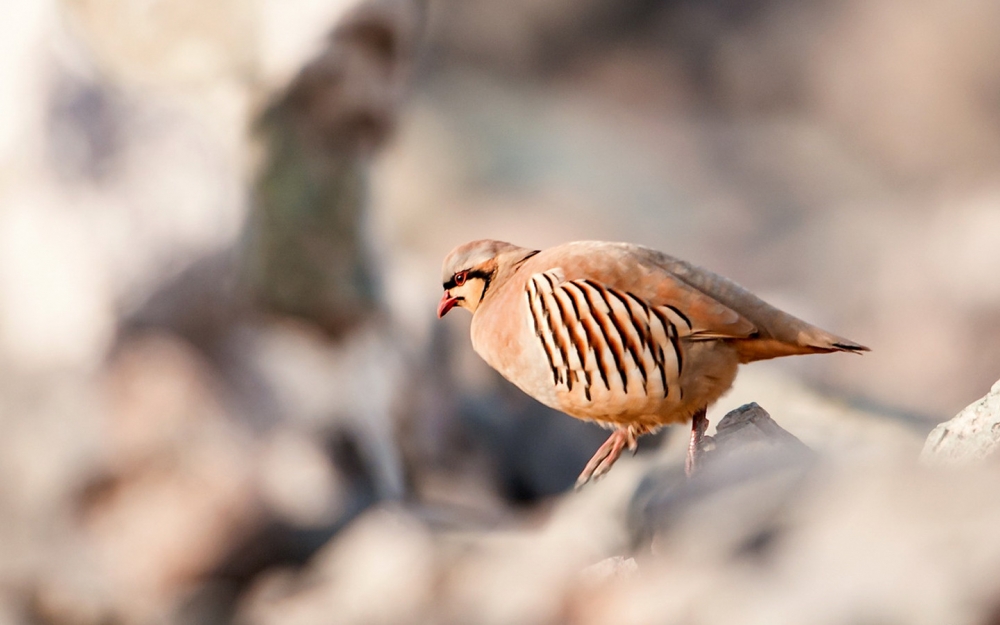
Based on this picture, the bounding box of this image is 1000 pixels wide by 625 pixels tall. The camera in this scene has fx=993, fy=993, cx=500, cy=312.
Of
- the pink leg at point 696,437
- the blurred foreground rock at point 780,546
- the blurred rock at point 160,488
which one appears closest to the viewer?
the blurred foreground rock at point 780,546

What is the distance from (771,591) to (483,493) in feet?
16.0

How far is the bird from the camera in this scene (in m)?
1.81

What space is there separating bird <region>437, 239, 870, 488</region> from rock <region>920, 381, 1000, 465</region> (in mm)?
291

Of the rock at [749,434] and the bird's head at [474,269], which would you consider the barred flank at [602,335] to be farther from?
the rock at [749,434]

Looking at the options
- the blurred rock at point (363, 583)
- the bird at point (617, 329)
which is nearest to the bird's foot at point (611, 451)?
the bird at point (617, 329)

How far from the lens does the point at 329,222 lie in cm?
532

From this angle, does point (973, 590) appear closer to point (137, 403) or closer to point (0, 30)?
point (137, 403)

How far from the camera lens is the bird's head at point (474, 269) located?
192 cm

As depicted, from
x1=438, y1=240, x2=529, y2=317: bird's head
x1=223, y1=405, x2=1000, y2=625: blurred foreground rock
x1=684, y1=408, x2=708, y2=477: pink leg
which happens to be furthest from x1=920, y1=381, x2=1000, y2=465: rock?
x1=438, y1=240, x2=529, y2=317: bird's head

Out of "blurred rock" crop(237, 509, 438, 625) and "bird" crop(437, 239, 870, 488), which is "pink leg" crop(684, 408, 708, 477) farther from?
"blurred rock" crop(237, 509, 438, 625)

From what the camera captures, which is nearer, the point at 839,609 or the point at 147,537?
the point at 839,609

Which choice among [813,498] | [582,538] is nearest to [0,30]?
[582,538]

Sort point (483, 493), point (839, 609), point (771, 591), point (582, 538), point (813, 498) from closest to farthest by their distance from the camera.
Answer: point (839, 609) < point (771, 591) < point (813, 498) < point (582, 538) < point (483, 493)

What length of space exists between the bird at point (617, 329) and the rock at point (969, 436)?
0.29 meters
